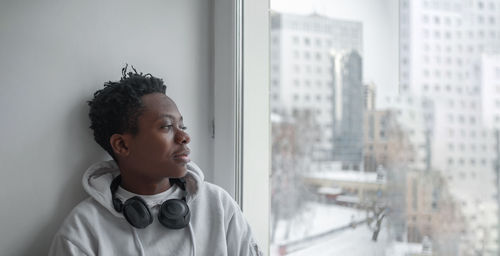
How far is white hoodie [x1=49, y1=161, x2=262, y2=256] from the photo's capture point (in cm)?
127

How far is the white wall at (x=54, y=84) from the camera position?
1336 mm

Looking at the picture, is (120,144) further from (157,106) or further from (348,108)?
(348,108)

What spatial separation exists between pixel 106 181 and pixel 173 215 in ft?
0.73

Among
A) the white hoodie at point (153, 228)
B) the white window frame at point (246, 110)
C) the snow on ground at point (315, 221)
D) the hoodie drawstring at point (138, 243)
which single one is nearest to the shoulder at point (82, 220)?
the white hoodie at point (153, 228)

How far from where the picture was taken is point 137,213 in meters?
1.31

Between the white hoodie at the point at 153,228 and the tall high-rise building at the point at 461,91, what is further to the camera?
the white hoodie at the point at 153,228

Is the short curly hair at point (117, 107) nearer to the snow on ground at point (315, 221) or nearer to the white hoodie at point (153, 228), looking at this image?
the white hoodie at point (153, 228)

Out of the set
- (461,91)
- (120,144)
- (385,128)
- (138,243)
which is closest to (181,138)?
(120,144)

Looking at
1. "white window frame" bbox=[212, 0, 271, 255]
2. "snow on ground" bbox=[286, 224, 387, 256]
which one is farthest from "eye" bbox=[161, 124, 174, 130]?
"snow on ground" bbox=[286, 224, 387, 256]

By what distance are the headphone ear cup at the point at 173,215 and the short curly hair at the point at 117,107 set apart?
23cm

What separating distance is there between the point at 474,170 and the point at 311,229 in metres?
0.58

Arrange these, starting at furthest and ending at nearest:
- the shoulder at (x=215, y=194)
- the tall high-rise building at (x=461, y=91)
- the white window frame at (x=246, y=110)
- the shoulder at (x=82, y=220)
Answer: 1. the white window frame at (x=246, y=110)
2. the shoulder at (x=215, y=194)
3. the shoulder at (x=82, y=220)
4. the tall high-rise building at (x=461, y=91)

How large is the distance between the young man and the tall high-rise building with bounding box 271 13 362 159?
376 millimetres

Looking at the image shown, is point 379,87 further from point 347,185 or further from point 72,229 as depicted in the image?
point 72,229
